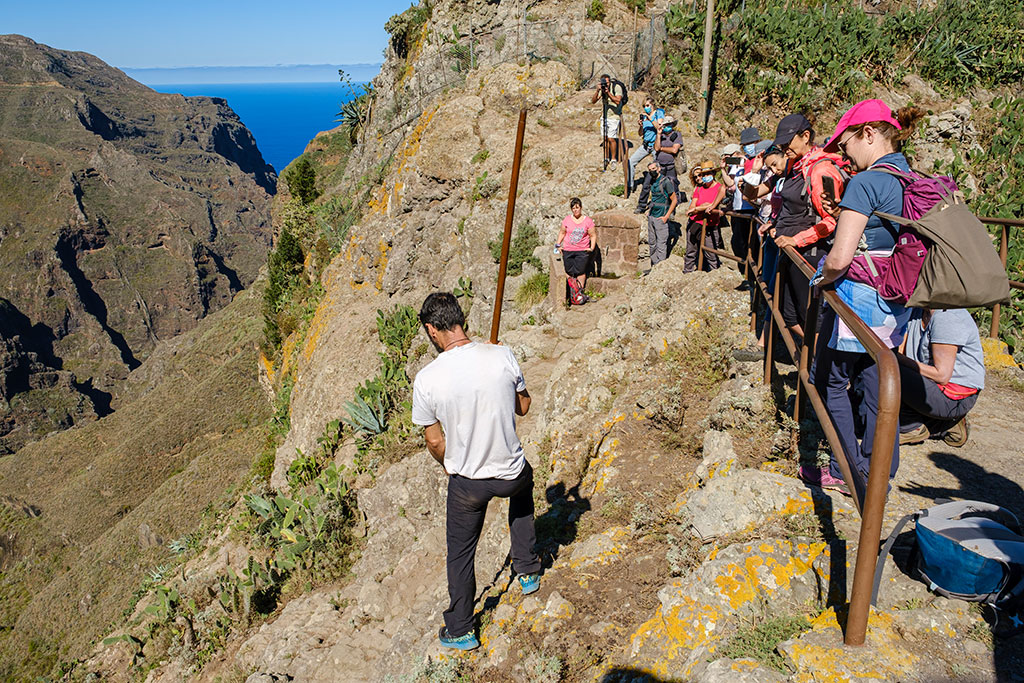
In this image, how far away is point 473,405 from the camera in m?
3.03

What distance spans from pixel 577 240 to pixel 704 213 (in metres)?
2.08

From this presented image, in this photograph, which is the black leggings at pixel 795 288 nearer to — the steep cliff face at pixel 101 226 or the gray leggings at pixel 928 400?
the gray leggings at pixel 928 400

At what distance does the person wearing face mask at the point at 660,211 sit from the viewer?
8328 mm

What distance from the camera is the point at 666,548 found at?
3439 mm

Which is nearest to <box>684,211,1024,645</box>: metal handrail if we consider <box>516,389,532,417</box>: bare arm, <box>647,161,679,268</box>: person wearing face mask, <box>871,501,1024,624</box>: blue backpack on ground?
<box>871,501,1024,624</box>: blue backpack on ground

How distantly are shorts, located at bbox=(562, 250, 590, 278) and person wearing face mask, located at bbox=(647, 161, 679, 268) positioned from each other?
1.01 meters

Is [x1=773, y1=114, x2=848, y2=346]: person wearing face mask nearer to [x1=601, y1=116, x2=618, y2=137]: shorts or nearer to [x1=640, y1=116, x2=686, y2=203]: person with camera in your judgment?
[x1=640, y1=116, x2=686, y2=203]: person with camera

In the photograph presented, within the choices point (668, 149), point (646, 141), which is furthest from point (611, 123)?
point (668, 149)

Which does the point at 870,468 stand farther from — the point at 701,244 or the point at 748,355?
the point at 701,244

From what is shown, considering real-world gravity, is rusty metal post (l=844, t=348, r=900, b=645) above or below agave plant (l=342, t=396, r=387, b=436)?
above

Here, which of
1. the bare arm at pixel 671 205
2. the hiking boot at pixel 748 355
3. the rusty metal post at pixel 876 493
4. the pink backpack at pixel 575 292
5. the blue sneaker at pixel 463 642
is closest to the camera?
the rusty metal post at pixel 876 493

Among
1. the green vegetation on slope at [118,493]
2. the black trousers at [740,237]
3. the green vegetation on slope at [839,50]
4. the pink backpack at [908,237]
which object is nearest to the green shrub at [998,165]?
the green vegetation on slope at [839,50]

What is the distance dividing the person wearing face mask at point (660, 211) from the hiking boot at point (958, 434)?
5751mm

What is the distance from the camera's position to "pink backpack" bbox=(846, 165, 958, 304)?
2541 mm
